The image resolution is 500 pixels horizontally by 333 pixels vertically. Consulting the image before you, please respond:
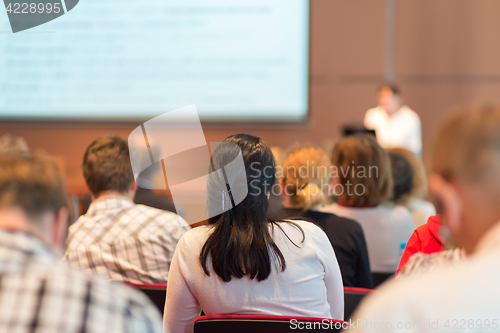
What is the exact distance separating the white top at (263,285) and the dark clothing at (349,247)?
0.47 m

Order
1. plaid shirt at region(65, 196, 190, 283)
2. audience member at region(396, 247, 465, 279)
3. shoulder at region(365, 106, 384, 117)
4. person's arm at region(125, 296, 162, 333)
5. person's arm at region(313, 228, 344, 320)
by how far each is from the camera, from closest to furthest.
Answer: person's arm at region(125, 296, 162, 333) → audience member at region(396, 247, 465, 279) → person's arm at region(313, 228, 344, 320) → plaid shirt at region(65, 196, 190, 283) → shoulder at region(365, 106, 384, 117)

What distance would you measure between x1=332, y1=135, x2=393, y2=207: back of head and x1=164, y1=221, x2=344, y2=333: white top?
0.88 m

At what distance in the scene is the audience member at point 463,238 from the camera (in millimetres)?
632

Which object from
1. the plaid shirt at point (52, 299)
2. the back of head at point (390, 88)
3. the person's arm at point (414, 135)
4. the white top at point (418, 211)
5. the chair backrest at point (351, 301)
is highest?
the plaid shirt at point (52, 299)

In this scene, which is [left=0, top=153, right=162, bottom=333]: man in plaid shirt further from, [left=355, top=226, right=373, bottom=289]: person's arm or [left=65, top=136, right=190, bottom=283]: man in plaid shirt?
[left=355, top=226, right=373, bottom=289]: person's arm

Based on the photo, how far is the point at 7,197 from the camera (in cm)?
75

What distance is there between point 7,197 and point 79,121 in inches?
221

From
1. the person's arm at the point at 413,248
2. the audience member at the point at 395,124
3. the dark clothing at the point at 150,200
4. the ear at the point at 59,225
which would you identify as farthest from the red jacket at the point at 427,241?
the audience member at the point at 395,124

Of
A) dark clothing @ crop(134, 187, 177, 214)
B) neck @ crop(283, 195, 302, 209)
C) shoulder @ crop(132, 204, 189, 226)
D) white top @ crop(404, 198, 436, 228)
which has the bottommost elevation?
white top @ crop(404, 198, 436, 228)

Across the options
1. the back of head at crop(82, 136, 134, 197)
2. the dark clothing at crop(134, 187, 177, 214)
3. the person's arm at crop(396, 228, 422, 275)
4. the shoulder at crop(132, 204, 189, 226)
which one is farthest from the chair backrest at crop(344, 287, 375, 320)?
the dark clothing at crop(134, 187, 177, 214)

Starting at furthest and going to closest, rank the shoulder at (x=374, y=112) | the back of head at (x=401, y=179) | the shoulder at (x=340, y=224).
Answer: the shoulder at (x=374, y=112), the back of head at (x=401, y=179), the shoulder at (x=340, y=224)

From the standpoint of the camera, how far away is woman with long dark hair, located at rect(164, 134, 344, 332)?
1.38 m

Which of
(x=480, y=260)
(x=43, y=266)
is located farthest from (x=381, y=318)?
(x=43, y=266)

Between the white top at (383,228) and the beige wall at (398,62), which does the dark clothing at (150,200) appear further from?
the beige wall at (398,62)
